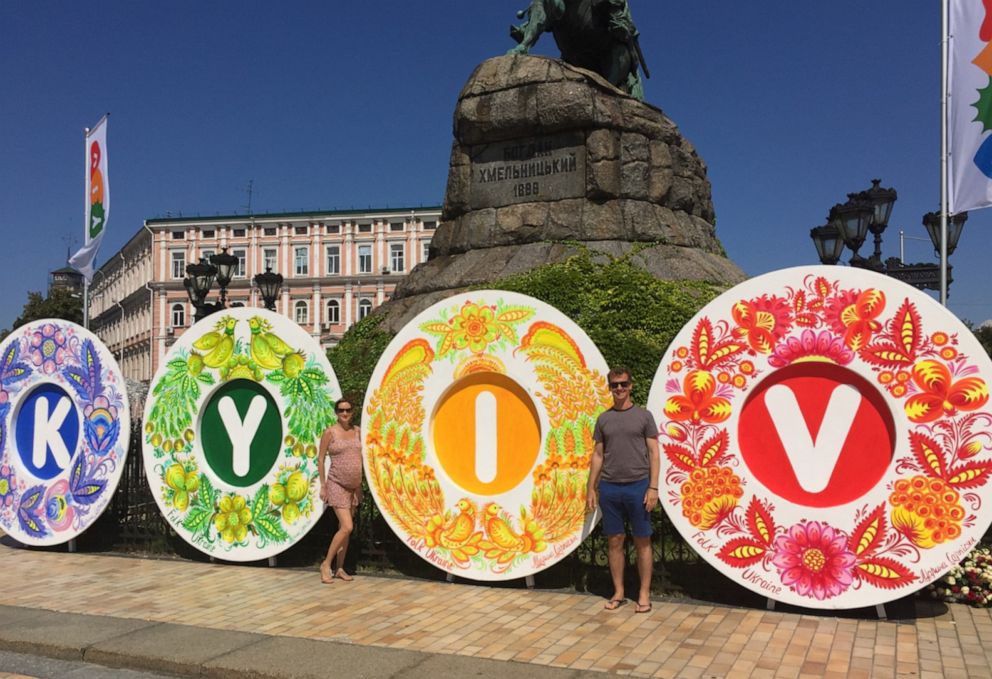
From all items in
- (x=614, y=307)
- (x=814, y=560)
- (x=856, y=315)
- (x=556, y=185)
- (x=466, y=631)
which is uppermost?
(x=556, y=185)

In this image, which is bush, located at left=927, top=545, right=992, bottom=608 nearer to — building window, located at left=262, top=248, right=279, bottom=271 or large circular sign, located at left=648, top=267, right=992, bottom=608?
large circular sign, located at left=648, top=267, right=992, bottom=608

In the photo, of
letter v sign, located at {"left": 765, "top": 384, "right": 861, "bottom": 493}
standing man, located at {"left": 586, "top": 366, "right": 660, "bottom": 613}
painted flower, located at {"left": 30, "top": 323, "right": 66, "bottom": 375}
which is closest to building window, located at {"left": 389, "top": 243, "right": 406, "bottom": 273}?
painted flower, located at {"left": 30, "top": 323, "right": 66, "bottom": 375}

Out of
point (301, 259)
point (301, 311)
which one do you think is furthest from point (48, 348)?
point (301, 259)

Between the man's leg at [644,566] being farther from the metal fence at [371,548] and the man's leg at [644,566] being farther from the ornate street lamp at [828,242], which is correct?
the ornate street lamp at [828,242]

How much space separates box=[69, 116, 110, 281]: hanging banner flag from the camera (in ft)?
46.1

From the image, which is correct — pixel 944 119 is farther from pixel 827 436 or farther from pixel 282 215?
pixel 282 215

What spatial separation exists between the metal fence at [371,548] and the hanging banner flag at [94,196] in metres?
6.16

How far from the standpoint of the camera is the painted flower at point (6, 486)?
8.55 meters

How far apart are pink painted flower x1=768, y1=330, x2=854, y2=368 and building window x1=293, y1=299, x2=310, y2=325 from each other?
57.3 meters

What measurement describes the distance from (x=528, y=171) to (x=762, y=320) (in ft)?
16.7

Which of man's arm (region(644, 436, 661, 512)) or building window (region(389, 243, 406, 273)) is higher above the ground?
building window (region(389, 243, 406, 273))

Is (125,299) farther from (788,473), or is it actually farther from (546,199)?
(788,473)

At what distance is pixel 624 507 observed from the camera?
579 cm

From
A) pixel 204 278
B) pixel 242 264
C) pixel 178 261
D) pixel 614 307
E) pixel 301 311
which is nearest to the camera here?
pixel 614 307
